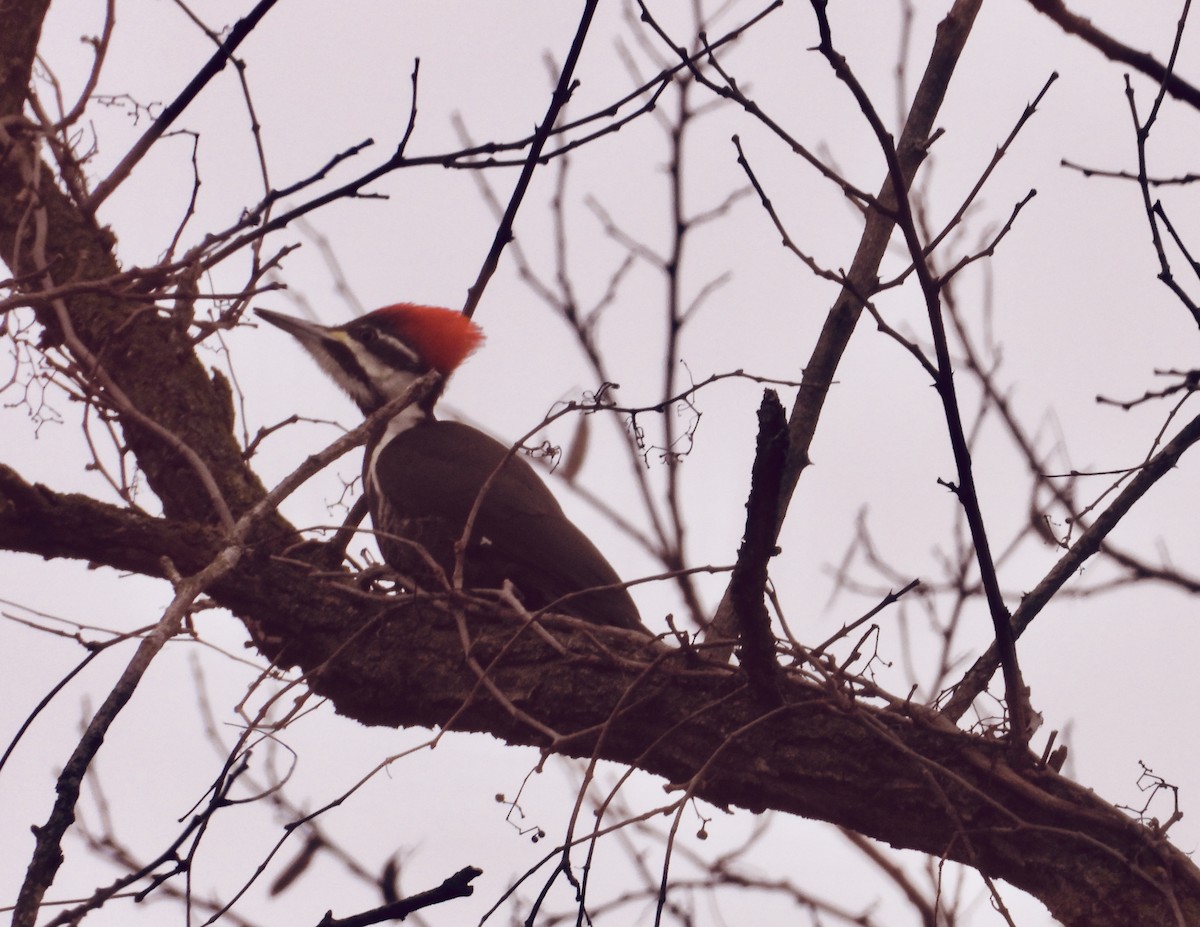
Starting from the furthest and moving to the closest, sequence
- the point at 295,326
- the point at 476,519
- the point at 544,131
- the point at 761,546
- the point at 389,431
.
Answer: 1. the point at 295,326
2. the point at 389,431
3. the point at 476,519
4. the point at 544,131
5. the point at 761,546

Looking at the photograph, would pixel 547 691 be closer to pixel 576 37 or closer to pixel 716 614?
pixel 716 614

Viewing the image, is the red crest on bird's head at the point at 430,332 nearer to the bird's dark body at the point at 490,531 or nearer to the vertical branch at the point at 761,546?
the bird's dark body at the point at 490,531

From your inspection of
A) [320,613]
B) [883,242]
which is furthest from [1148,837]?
[320,613]

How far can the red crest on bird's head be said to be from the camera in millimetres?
5281

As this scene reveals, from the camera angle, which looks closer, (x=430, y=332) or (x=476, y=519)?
(x=476, y=519)

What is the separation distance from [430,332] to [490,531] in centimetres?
151

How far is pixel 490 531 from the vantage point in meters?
4.01

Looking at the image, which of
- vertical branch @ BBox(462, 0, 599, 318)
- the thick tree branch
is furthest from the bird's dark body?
vertical branch @ BBox(462, 0, 599, 318)

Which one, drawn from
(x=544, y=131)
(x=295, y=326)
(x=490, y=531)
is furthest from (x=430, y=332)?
(x=544, y=131)

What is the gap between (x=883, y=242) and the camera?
3471 mm

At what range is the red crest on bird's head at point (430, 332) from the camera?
17.3 feet

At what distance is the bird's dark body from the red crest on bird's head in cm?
96

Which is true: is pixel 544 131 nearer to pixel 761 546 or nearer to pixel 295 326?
pixel 761 546

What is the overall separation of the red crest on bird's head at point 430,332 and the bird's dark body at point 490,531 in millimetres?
959
